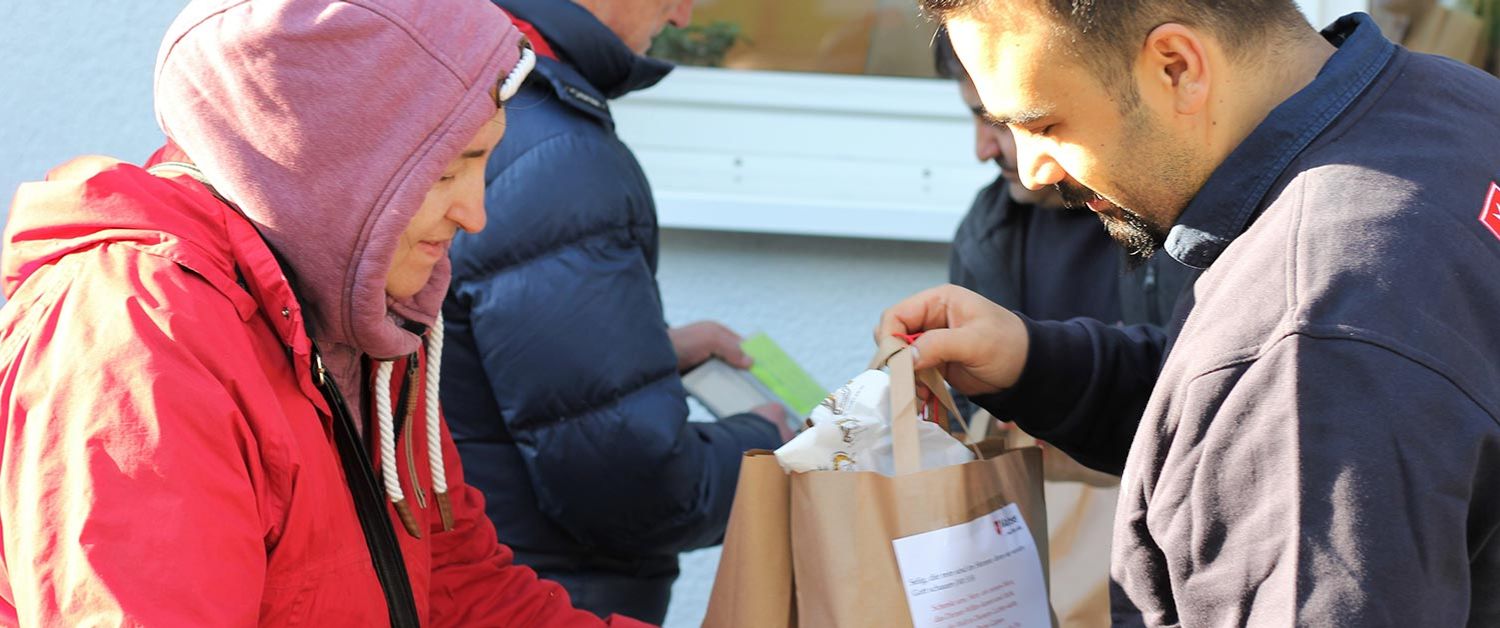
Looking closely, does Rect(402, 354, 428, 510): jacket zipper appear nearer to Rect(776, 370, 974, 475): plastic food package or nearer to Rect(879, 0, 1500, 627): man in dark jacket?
Rect(776, 370, 974, 475): plastic food package

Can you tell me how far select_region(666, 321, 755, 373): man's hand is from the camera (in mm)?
2803

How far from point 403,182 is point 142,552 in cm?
52

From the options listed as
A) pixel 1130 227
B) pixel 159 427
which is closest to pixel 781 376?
pixel 1130 227

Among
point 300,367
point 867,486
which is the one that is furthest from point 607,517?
point 300,367

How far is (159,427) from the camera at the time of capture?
4.41ft

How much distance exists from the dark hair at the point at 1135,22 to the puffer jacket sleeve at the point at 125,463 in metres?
0.89

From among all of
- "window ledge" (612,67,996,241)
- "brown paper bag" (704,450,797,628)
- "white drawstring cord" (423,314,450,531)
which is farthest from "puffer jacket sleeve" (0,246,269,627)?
"window ledge" (612,67,996,241)

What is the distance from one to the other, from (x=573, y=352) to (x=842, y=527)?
27.2 inches

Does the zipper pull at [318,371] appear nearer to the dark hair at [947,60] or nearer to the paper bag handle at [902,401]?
the paper bag handle at [902,401]

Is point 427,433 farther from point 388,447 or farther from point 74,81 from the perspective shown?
point 74,81

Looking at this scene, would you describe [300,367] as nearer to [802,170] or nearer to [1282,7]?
[1282,7]

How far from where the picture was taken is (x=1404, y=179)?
128 centimetres

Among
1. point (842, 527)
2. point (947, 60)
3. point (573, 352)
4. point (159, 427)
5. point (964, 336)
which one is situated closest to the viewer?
point (159, 427)

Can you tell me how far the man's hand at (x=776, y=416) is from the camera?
2.67m
